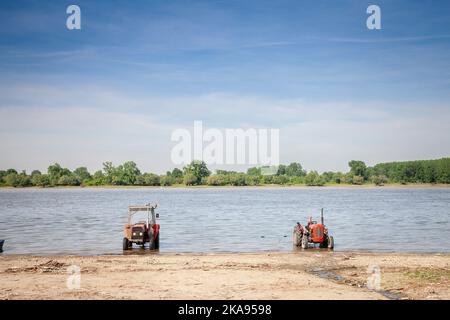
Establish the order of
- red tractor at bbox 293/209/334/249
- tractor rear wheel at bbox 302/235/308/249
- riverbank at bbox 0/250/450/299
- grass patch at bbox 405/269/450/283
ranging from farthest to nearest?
tractor rear wheel at bbox 302/235/308/249 → red tractor at bbox 293/209/334/249 → grass patch at bbox 405/269/450/283 → riverbank at bbox 0/250/450/299

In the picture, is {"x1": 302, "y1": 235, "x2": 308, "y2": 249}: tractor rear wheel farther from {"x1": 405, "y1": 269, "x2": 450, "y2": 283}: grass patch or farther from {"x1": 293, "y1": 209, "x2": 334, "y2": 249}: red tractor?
{"x1": 405, "y1": 269, "x2": 450, "y2": 283}: grass patch

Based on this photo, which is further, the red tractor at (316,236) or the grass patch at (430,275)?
the red tractor at (316,236)

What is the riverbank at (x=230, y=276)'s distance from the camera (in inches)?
545

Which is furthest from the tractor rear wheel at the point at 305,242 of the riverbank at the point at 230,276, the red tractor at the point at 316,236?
the riverbank at the point at 230,276

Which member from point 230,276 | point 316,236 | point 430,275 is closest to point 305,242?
point 316,236

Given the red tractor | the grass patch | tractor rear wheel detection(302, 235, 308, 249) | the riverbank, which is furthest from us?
tractor rear wheel detection(302, 235, 308, 249)

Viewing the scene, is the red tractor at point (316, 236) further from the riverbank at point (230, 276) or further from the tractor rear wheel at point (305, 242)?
the riverbank at point (230, 276)

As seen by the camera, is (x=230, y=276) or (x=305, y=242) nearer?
(x=230, y=276)

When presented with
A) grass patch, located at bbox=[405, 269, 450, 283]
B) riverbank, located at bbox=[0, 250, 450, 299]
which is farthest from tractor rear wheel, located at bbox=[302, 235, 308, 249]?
grass patch, located at bbox=[405, 269, 450, 283]

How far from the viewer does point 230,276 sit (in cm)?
1681

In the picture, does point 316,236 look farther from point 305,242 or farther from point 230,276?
point 230,276

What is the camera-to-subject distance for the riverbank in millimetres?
13852

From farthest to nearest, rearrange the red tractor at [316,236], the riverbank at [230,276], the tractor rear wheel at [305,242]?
the tractor rear wheel at [305,242] → the red tractor at [316,236] → the riverbank at [230,276]
